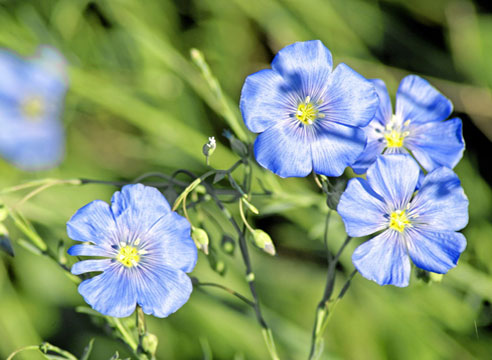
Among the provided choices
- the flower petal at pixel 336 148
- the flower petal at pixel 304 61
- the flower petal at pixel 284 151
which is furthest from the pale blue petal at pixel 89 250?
the flower petal at pixel 304 61

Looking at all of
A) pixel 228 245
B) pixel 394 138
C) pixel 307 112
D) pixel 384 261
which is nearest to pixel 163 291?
pixel 228 245

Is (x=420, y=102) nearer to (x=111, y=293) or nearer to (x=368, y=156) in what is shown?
(x=368, y=156)

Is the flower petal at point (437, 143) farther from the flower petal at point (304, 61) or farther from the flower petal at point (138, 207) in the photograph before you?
the flower petal at point (138, 207)

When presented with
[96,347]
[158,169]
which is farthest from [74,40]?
[96,347]

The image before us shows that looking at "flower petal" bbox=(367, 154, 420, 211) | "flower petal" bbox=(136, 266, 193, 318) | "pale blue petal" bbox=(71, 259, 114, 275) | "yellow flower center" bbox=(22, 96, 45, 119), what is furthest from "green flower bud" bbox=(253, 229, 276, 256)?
"yellow flower center" bbox=(22, 96, 45, 119)

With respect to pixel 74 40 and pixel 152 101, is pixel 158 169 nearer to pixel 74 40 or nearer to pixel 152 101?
pixel 152 101

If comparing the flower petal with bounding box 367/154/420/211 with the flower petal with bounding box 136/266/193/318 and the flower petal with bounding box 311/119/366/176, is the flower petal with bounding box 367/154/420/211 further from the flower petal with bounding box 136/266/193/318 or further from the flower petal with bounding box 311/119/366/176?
the flower petal with bounding box 136/266/193/318
